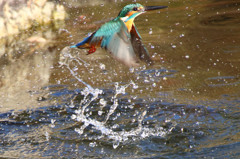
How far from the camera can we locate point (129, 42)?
2406mm

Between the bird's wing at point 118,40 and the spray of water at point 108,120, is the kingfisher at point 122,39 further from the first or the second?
the spray of water at point 108,120

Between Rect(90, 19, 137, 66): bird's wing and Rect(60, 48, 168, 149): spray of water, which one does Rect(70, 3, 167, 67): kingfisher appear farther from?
Rect(60, 48, 168, 149): spray of water

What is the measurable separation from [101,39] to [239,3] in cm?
395

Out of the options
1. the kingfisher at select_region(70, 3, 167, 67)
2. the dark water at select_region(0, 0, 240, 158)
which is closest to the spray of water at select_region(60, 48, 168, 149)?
the dark water at select_region(0, 0, 240, 158)

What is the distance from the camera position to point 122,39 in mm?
2426

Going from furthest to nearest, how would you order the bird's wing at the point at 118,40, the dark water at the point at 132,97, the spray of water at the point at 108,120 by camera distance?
the spray of water at the point at 108,120 → the dark water at the point at 132,97 → the bird's wing at the point at 118,40

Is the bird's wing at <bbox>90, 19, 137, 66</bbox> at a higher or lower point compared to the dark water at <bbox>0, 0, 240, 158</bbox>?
higher

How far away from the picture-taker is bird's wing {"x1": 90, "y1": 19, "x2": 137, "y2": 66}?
2.39m

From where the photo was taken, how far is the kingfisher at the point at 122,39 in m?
2.40

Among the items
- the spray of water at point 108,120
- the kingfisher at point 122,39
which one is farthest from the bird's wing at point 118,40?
the spray of water at point 108,120

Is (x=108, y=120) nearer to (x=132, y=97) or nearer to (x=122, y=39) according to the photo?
(x=132, y=97)

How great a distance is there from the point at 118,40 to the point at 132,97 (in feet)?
3.36

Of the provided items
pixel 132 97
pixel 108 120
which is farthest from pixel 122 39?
pixel 132 97

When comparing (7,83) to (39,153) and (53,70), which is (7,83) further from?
(39,153)
